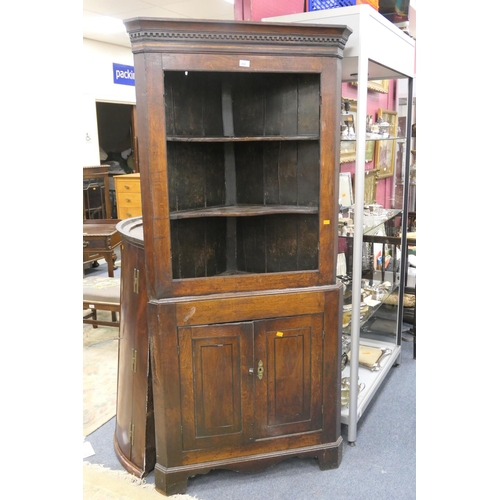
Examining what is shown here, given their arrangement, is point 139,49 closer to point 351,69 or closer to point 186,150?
point 186,150

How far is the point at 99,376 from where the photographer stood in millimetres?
3205

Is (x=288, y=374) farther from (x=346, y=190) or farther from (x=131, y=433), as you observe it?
(x=346, y=190)

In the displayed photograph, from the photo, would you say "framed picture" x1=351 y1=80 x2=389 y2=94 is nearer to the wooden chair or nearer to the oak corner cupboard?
the oak corner cupboard

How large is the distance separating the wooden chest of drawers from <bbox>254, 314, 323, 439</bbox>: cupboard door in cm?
477

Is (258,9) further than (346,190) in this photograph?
No

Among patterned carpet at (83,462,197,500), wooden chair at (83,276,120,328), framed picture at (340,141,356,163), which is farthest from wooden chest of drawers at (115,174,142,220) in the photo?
patterned carpet at (83,462,197,500)

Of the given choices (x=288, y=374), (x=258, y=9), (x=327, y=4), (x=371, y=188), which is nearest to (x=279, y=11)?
(x=258, y=9)

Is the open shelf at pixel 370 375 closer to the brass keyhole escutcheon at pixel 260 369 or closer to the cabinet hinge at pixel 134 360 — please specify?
the brass keyhole escutcheon at pixel 260 369

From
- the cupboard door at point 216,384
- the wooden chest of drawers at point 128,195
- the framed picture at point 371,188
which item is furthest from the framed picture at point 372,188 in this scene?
the wooden chest of drawers at point 128,195

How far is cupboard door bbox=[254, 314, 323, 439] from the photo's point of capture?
212 centimetres

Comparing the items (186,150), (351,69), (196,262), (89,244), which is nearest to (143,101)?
(186,150)

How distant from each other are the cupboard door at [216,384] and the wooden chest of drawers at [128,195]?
4733 millimetres

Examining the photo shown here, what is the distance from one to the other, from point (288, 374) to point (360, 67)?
55.3 inches

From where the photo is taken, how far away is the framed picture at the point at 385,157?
119 inches
